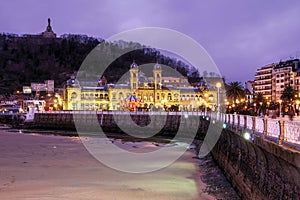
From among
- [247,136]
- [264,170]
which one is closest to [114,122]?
[247,136]

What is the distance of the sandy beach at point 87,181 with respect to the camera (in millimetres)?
20766

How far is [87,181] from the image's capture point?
24188 mm

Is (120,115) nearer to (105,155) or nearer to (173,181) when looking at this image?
(105,155)

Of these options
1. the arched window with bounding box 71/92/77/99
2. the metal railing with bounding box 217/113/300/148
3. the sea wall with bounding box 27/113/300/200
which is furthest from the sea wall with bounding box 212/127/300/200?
the arched window with bounding box 71/92/77/99

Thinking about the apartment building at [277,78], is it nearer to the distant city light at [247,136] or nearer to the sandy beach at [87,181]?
the sandy beach at [87,181]

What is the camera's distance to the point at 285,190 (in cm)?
1198

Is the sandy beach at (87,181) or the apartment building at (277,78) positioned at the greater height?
the apartment building at (277,78)

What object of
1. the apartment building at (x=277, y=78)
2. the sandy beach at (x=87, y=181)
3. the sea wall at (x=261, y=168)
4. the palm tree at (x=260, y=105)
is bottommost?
the sandy beach at (x=87, y=181)

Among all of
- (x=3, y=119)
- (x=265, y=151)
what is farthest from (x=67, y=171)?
(x=3, y=119)

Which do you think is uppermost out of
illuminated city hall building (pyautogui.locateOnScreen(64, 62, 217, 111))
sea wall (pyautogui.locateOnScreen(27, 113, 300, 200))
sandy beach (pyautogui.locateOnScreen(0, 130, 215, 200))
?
illuminated city hall building (pyautogui.locateOnScreen(64, 62, 217, 111))

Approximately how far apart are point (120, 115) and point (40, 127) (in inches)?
785

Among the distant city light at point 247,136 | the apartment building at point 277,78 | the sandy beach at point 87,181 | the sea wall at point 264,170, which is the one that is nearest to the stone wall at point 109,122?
the sandy beach at point 87,181

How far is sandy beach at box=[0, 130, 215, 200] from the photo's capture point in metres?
20.8

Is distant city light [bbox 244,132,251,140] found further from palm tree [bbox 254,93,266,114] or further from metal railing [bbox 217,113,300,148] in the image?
palm tree [bbox 254,93,266,114]
